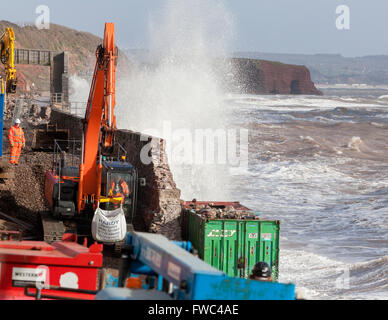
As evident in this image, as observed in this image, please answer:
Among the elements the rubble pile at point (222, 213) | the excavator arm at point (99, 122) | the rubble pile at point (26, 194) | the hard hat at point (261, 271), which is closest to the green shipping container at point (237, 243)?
the rubble pile at point (222, 213)

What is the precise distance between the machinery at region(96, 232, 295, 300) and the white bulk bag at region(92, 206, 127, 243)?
859 centimetres

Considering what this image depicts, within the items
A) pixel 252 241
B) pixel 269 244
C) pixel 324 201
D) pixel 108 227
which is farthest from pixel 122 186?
pixel 324 201

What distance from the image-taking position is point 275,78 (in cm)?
17312

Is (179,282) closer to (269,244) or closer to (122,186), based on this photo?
(269,244)

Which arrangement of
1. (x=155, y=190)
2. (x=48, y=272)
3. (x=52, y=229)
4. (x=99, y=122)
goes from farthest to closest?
(x=155, y=190)
(x=99, y=122)
(x=52, y=229)
(x=48, y=272)

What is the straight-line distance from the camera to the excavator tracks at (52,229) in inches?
584

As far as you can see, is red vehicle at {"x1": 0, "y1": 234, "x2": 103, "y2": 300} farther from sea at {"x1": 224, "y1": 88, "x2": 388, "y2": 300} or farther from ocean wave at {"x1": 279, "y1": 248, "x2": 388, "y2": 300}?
ocean wave at {"x1": 279, "y1": 248, "x2": 388, "y2": 300}

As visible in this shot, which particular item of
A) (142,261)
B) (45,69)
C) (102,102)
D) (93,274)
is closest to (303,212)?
(102,102)

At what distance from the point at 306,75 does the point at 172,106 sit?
152m

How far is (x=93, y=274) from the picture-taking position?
26.4 ft

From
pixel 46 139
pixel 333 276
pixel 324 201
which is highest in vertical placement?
pixel 46 139

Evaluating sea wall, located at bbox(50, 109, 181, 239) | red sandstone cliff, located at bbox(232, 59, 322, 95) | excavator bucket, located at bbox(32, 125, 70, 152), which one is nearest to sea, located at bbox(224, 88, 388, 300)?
sea wall, located at bbox(50, 109, 181, 239)

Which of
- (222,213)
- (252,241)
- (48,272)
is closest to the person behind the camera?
(48,272)

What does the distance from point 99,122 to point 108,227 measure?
314cm
